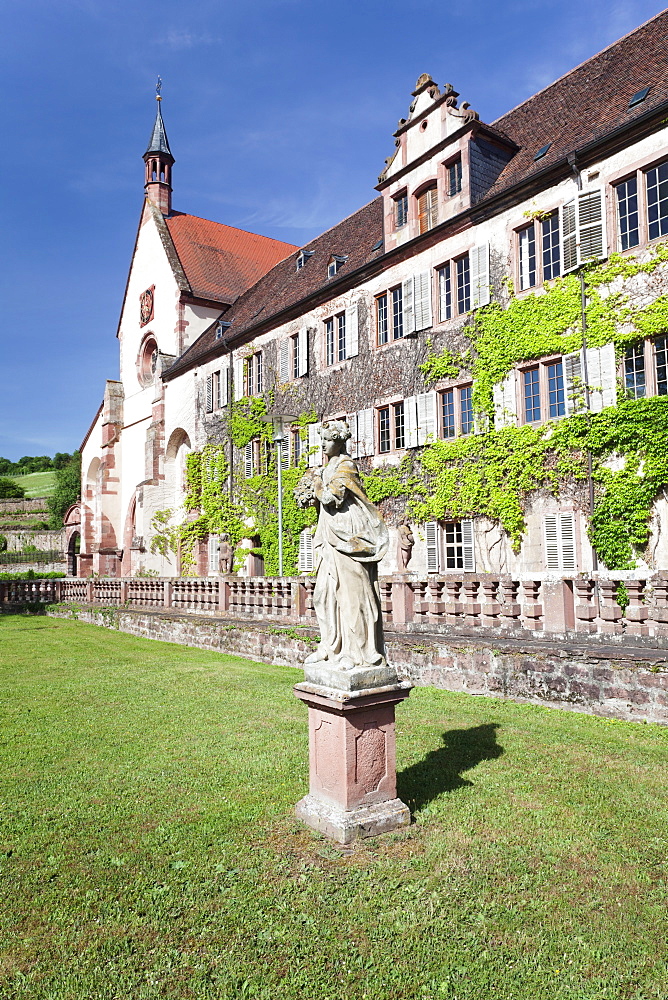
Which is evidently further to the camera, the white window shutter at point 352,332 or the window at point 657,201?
the white window shutter at point 352,332

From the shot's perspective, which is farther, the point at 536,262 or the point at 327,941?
the point at 536,262

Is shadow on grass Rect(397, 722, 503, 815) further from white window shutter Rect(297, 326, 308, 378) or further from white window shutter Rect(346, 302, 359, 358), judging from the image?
white window shutter Rect(297, 326, 308, 378)

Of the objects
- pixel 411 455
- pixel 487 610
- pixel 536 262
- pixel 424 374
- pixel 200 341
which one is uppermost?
pixel 200 341

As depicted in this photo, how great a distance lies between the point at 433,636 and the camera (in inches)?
446

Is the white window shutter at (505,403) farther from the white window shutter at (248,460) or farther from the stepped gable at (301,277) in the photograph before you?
the white window shutter at (248,460)

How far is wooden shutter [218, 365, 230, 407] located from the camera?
29109mm

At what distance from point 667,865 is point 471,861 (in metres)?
1.23

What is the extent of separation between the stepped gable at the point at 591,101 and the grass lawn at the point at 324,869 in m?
15.0

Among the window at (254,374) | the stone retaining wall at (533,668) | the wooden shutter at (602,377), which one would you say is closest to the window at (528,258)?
the wooden shutter at (602,377)

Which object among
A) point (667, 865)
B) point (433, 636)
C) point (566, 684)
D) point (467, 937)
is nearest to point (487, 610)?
point (433, 636)

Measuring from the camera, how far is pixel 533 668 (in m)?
8.62

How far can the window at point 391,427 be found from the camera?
20.9 m

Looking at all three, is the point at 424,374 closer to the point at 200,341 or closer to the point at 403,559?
the point at 403,559

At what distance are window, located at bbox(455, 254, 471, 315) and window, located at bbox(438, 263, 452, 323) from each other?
36cm
